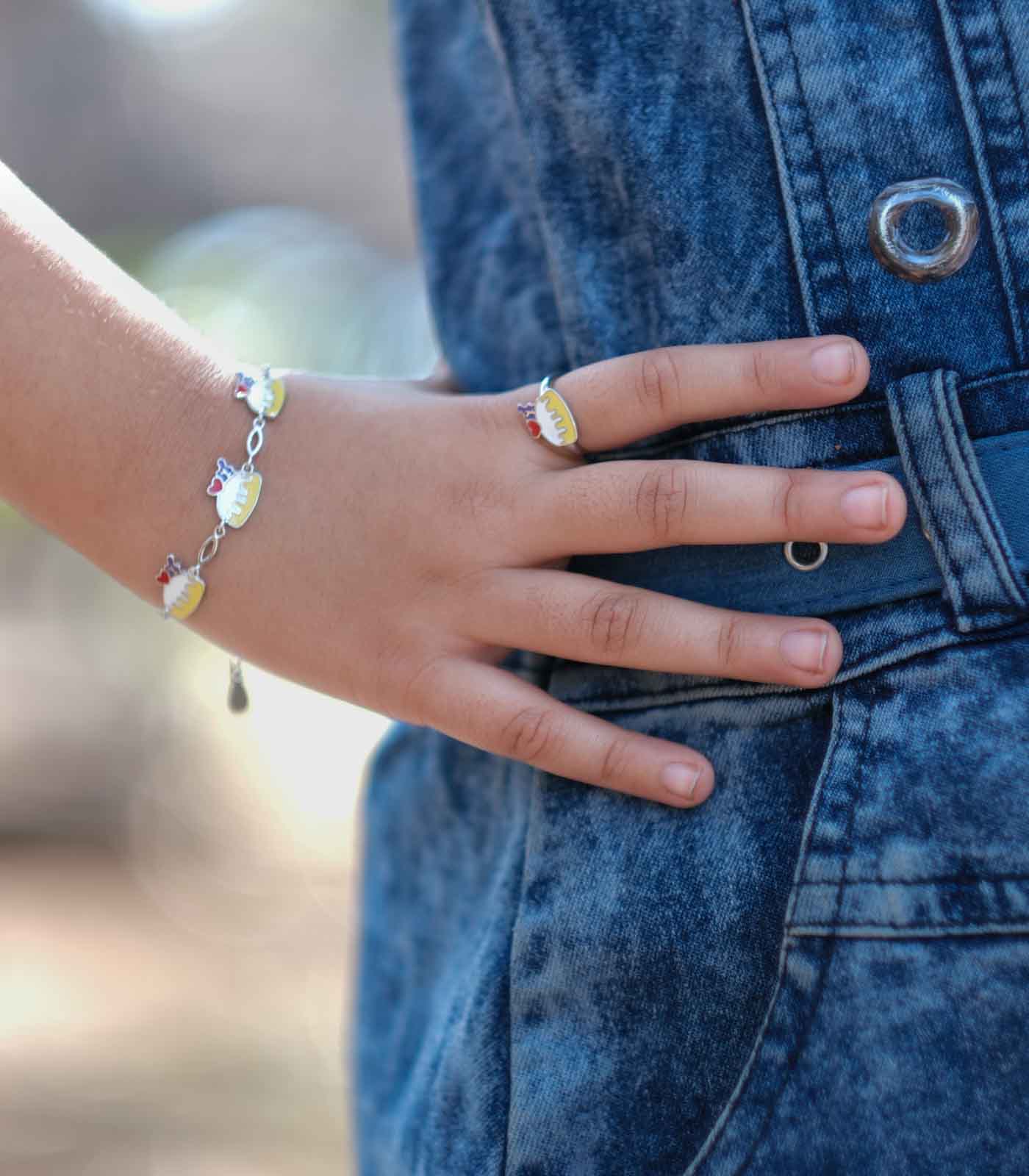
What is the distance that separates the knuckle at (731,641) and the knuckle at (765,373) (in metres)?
0.13

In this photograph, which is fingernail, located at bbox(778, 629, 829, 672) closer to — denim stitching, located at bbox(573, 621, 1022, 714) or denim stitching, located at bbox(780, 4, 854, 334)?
denim stitching, located at bbox(573, 621, 1022, 714)

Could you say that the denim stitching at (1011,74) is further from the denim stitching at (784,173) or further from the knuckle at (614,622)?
the knuckle at (614,622)

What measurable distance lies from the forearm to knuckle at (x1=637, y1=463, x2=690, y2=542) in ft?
0.88

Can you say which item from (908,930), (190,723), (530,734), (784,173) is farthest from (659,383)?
(190,723)

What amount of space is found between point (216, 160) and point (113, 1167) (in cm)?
457

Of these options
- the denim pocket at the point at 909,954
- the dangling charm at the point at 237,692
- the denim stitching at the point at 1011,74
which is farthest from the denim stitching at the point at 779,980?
the dangling charm at the point at 237,692

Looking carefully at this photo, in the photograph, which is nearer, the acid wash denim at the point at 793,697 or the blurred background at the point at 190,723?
the acid wash denim at the point at 793,697

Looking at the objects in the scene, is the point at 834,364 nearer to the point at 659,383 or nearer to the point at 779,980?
the point at 659,383

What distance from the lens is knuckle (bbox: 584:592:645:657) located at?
2.35ft

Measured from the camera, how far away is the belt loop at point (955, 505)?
60 centimetres

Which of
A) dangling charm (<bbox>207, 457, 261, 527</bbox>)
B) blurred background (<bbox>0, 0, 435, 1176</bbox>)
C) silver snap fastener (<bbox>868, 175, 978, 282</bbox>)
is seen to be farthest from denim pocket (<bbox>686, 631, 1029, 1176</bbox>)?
blurred background (<bbox>0, 0, 435, 1176</bbox>)

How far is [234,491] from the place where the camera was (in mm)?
758

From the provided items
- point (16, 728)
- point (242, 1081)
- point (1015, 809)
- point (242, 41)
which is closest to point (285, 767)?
point (16, 728)

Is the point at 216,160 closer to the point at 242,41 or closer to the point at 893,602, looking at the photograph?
the point at 242,41
